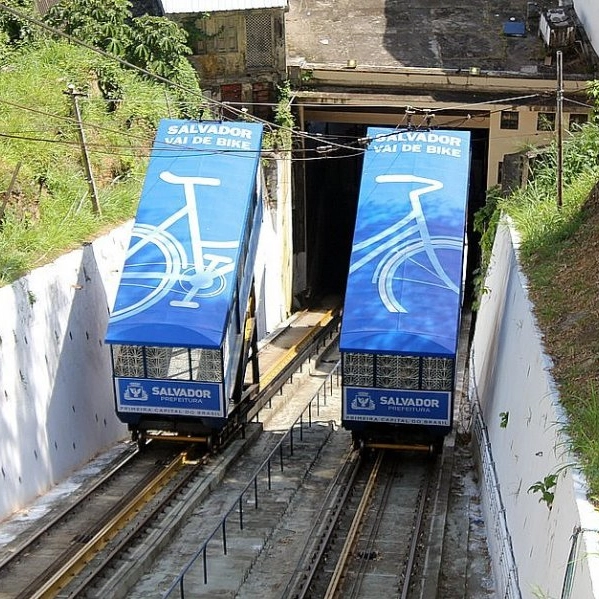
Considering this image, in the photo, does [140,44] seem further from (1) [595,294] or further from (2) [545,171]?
(1) [595,294]

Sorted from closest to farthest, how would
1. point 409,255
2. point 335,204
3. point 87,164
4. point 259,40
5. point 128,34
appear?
point 409,255
point 87,164
point 128,34
point 259,40
point 335,204

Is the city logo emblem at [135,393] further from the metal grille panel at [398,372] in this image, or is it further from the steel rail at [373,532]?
the steel rail at [373,532]

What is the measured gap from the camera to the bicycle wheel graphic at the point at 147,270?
16734 mm

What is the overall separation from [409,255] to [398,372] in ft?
7.19

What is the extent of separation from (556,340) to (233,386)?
27.5 ft

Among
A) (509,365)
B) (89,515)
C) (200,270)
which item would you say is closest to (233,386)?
(200,270)

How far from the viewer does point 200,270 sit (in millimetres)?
16984

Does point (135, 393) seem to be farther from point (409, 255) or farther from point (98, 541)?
point (409, 255)

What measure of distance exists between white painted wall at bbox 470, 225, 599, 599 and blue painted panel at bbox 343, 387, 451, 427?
0.80 m

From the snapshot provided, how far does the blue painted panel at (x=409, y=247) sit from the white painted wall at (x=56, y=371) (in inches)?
197

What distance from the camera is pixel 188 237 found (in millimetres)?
17312

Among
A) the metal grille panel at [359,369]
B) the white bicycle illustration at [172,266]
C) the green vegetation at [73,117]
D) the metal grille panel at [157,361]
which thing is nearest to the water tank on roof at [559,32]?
the green vegetation at [73,117]

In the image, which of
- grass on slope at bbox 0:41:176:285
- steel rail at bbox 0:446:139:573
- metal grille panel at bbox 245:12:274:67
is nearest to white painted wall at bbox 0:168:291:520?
grass on slope at bbox 0:41:176:285

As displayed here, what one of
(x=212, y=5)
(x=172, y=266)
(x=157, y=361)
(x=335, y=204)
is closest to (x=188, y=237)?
(x=172, y=266)
